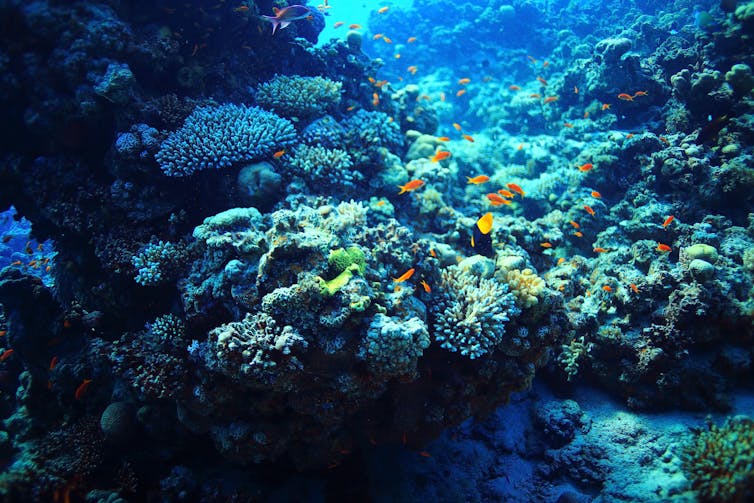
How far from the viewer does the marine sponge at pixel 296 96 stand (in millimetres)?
7492

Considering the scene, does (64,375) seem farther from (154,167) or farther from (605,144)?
(605,144)

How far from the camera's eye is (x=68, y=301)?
6582 millimetres

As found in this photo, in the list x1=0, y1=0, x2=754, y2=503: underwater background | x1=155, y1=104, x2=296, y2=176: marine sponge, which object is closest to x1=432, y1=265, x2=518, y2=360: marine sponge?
x1=0, y1=0, x2=754, y2=503: underwater background

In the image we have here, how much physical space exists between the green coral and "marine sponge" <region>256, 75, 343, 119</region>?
26.5 feet

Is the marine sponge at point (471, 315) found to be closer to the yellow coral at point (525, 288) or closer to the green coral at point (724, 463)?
the yellow coral at point (525, 288)

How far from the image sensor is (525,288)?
492 centimetres

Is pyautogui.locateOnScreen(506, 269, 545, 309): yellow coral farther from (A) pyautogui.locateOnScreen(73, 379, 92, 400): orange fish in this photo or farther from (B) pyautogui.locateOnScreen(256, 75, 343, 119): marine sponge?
(A) pyautogui.locateOnScreen(73, 379, 92, 400): orange fish

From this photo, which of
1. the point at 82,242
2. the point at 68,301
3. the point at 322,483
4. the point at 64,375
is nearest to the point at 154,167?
the point at 82,242

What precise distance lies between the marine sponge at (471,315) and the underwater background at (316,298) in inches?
1.4

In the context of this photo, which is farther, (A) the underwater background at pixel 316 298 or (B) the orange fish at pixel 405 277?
(B) the orange fish at pixel 405 277

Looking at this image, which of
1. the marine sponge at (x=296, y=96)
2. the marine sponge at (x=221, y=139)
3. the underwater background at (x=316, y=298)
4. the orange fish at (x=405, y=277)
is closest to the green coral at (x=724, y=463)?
the underwater background at (x=316, y=298)

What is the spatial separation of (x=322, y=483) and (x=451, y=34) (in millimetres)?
23821

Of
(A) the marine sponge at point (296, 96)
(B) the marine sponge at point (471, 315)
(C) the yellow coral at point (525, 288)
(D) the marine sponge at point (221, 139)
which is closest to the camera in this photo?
(B) the marine sponge at point (471, 315)

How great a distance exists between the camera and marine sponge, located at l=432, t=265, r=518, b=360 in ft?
14.7
